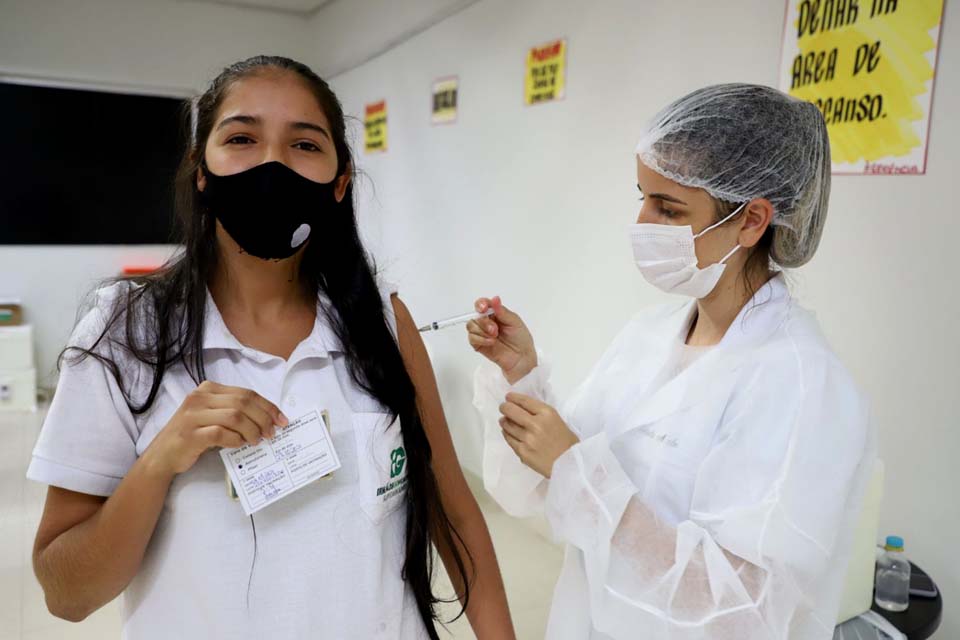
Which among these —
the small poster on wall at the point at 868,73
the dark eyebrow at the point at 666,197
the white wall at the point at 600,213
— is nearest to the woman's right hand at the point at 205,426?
the dark eyebrow at the point at 666,197

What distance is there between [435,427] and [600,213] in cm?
191

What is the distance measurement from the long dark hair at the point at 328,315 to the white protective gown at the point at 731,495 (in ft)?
0.79

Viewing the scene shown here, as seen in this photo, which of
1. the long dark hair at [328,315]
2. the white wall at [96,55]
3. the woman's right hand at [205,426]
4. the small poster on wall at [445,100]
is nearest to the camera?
the woman's right hand at [205,426]

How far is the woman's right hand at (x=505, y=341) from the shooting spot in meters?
1.45

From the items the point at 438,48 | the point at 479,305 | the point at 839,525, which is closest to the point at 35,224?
the point at 438,48

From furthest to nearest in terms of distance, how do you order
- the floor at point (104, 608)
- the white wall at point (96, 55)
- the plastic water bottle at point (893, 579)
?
1. the white wall at point (96, 55)
2. the floor at point (104, 608)
3. the plastic water bottle at point (893, 579)

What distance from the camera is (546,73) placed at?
10.1 feet

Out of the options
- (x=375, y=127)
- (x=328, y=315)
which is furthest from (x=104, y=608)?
(x=375, y=127)

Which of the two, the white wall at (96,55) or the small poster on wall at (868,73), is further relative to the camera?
the white wall at (96,55)

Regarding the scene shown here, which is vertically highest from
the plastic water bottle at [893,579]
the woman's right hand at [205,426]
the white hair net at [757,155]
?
the white hair net at [757,155]

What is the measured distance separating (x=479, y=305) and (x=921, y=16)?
1.38 metres

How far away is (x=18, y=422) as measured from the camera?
4.74m

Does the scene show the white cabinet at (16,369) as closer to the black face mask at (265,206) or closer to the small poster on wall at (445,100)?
the small poster on wall at (445,100)

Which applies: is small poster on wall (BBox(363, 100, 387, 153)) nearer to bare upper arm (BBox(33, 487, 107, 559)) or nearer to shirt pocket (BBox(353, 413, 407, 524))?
shirt pocket (BBox(353, 413, 407, 524))
